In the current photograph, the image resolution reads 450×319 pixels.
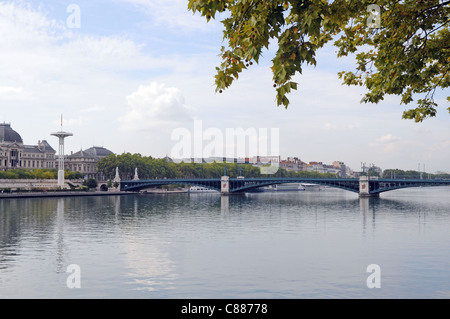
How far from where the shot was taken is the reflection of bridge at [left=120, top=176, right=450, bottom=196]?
94.7m

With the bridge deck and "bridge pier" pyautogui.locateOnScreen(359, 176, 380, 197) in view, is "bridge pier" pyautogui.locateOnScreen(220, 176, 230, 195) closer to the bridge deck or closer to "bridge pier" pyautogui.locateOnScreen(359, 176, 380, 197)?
the bridge deck

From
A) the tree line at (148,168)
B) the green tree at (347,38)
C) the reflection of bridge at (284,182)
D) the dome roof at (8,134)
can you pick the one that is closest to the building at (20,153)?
the dome roof at (8,134)

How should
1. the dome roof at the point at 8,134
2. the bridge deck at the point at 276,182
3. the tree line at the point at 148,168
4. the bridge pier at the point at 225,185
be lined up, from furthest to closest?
the dome roof at the point at 8,134 → the tree line at the point at 148,168 → the bridge pier at the point at 225,185 → the bridge deck at the point at 276,182

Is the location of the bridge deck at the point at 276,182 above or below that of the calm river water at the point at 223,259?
above

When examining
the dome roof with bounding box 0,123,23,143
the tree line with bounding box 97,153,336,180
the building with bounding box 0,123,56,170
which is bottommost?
the tree line with bounding box 97,153,336,180

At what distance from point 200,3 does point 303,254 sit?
23338 mm

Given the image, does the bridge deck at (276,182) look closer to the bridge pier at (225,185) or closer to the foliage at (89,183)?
the bridge pier at (225,185)

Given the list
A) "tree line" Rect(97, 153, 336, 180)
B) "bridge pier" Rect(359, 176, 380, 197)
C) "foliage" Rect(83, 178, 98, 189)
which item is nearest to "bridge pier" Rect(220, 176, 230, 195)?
"tree line" Rect(97, 153, 336, 180)

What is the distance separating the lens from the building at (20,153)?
149 metres

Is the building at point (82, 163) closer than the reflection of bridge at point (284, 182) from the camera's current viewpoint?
No

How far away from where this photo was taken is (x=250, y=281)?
70.9ft

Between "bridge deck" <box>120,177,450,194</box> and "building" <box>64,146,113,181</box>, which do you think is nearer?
"bridge deck" <box>120,177,450,194</box>
